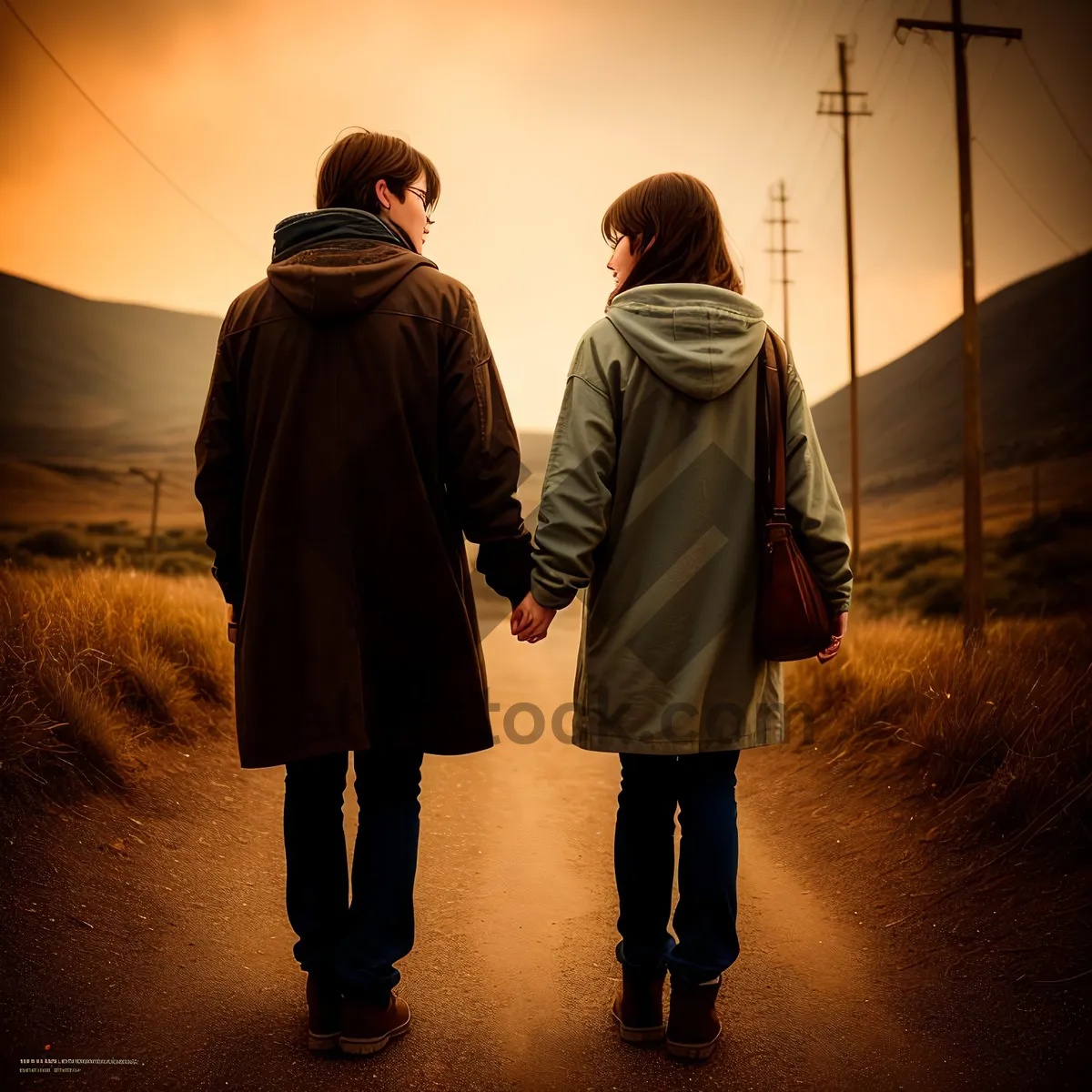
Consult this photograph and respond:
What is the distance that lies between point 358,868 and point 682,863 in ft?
2.25

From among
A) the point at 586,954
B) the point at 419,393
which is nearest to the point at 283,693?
the point at 419,393

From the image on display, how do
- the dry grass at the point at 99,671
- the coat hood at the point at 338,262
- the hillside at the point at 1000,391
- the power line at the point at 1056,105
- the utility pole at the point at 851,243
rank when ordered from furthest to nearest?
the utility pole at the point at 851,243 < the hillside at the point at 1000,391 < the power line at the point at 1056,105 < the dry grass at the point at 99,671 < the coat hood at the point at 338,262

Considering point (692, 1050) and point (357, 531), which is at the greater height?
point (357, 531)

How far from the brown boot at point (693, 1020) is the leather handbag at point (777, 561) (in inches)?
28.0

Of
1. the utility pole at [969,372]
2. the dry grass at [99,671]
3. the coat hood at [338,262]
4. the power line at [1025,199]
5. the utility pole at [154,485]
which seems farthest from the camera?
the utility pole at [154,485]

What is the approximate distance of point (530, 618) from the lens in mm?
1888

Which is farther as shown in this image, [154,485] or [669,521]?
[154,485]

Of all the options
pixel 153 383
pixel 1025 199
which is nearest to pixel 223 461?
pixel 153 383

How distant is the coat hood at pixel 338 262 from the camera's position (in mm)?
1744

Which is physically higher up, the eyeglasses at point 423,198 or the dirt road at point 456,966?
the eyeglasses at point 423,198

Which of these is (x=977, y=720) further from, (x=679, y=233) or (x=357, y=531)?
(x=357, y=531)

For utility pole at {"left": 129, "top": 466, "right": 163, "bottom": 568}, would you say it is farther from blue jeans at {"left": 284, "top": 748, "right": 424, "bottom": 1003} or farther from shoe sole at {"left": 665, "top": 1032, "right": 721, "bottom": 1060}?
shoe sole at {"left": 665, "top": 1032, "right": 721, "bottom": 1060}

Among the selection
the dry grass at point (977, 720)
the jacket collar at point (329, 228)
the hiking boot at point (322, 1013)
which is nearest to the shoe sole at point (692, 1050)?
the hiking boot at point (322, 1013)

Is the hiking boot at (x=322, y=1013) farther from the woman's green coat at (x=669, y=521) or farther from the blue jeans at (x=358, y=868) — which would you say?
the woman's green coat at (x=669, y=521)
